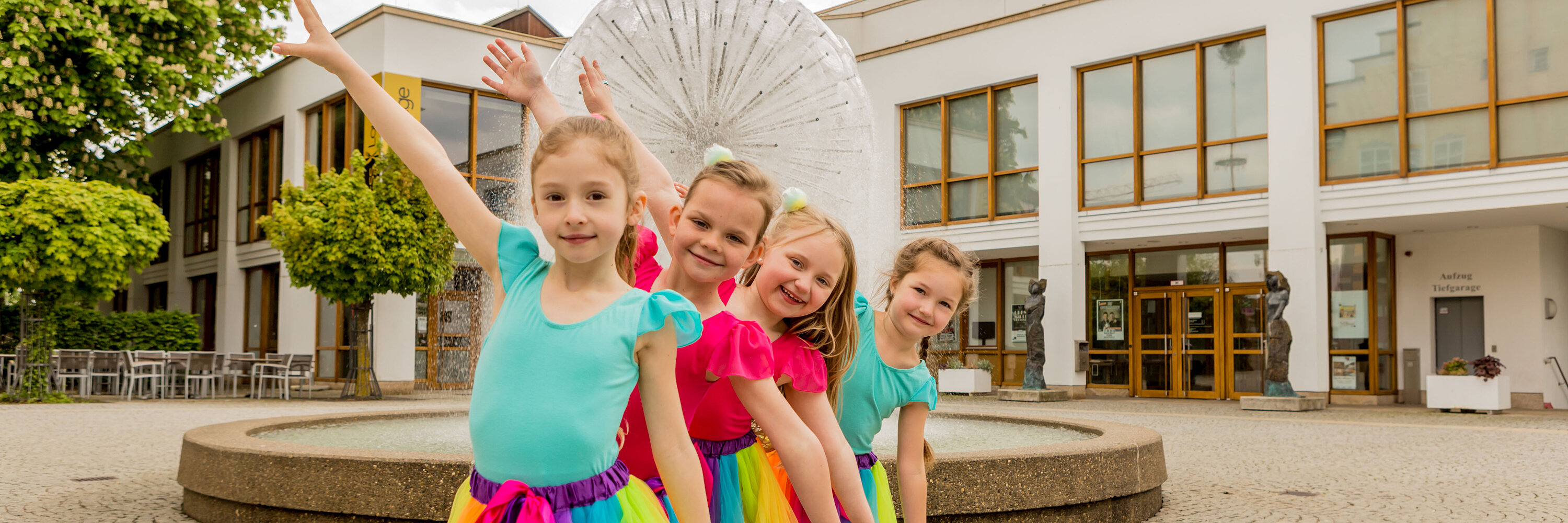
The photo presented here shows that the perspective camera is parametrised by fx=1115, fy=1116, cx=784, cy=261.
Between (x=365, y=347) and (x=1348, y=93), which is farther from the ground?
(x=1348, y=93)

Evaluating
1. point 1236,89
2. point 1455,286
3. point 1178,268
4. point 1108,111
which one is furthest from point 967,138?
point 1455,286

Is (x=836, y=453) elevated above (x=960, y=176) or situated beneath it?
situated beneath

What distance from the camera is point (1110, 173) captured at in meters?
20.2

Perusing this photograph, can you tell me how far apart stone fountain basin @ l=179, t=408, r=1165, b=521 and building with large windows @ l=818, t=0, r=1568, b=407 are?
13367 millimetres

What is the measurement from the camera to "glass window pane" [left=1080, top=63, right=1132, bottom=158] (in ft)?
65.8

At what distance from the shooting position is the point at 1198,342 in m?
20.2

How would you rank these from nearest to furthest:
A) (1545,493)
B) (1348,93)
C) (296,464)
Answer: (296,464), (1545,493), (1348,93)

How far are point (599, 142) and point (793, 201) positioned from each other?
715 mm

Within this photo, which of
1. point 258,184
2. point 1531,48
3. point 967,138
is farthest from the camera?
point 258,184

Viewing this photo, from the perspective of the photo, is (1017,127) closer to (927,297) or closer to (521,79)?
(927,297)

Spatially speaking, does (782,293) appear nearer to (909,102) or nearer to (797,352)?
(797,352)

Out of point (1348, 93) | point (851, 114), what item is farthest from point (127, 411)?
point (1348, 93)

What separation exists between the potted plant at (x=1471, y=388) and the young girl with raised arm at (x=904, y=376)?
54.4 feet

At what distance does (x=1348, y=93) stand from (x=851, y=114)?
12468 millimetres
